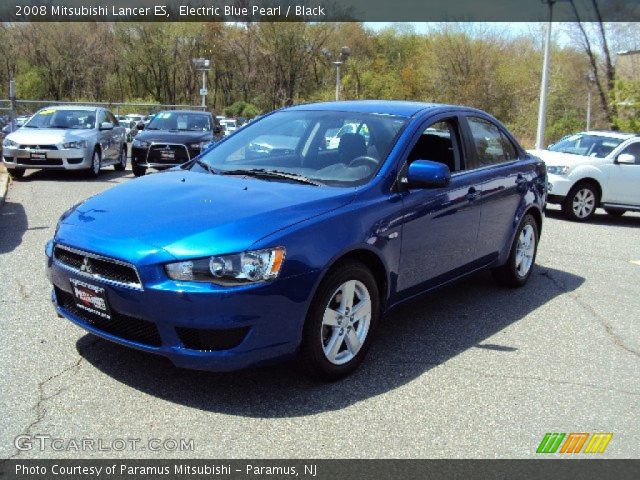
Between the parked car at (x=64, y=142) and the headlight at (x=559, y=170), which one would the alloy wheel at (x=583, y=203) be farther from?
the parked car at (x=64, y=142)

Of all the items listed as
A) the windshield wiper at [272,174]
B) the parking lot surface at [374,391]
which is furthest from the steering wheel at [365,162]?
the parking lot surface at [374,391]

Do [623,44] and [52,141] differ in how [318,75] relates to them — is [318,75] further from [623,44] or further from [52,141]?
[52,141]

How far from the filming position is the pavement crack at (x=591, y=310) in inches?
199

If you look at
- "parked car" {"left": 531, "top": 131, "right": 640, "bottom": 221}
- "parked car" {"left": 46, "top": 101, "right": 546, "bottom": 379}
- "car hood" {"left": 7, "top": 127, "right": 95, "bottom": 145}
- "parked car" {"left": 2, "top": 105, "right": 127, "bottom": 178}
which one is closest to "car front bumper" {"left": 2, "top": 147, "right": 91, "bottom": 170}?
"parked car" {"left": 2, "top": 105, "right": 127, "bottom": 178}

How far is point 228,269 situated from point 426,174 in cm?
164

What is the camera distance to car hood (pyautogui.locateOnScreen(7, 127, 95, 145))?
13.3 metres

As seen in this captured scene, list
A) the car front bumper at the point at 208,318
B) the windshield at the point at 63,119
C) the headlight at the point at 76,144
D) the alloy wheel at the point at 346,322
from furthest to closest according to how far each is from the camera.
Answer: the windshield at the point at 63,119, the headlight at the point at 76,144, the alloy wheel at the point at 346,322, the car front bumper at the point at 208,318

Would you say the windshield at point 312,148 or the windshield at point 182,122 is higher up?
the windshield at point 312,148

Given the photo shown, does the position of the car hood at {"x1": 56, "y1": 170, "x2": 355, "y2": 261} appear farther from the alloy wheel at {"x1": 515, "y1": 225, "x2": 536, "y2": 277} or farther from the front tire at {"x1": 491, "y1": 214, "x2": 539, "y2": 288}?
the alloy wheel at {"x1": 515, "y1": 225, "x2": 536, "y2": 277}

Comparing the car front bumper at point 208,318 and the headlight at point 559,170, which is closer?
the car front bumper at point 208,318

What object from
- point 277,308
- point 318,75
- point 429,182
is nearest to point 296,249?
point 277,308

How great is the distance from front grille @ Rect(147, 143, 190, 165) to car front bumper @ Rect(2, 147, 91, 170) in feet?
4.46

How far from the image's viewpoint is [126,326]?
3658mm

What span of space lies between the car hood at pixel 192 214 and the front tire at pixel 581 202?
882cm
